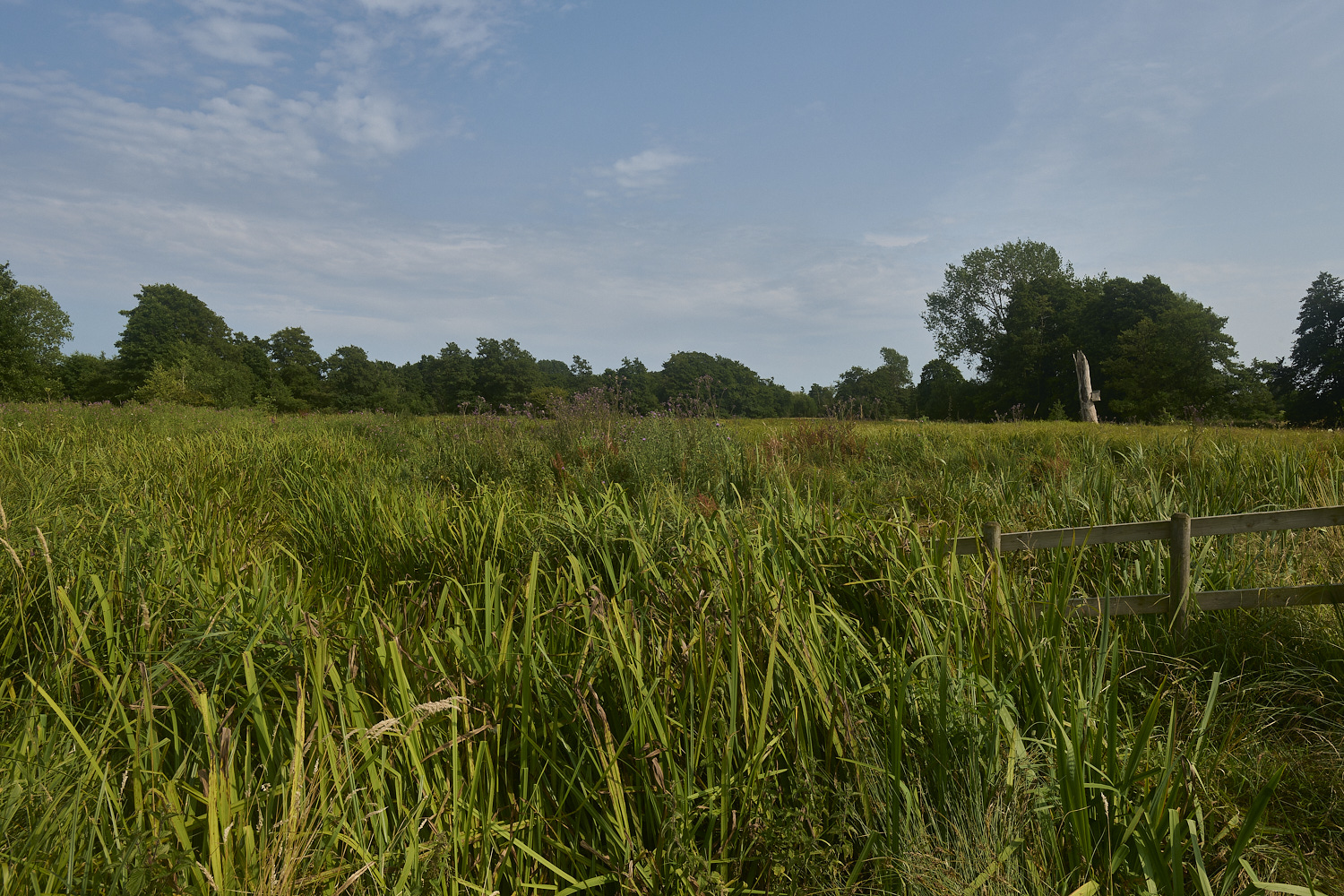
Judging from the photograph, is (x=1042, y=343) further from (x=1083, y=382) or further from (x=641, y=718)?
(x=641, y=718)

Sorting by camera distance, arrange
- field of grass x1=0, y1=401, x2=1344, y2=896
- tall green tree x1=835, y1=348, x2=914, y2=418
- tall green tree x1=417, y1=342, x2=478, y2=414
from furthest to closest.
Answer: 1. tall green tree x1=835, y1=348, x2=914, y2=418
2. tall green tree x1=417, y1=342, x2=478, y2=414
3. field of grass x1=0, y1=401, x2=1344, y2=896

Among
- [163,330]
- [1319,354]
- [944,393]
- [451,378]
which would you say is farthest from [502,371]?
[1319,354]

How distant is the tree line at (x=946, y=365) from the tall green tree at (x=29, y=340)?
155mm

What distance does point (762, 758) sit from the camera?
61.6 inches

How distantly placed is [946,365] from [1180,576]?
2224 inches

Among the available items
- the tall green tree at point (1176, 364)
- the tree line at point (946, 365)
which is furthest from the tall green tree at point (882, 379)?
the tall green tree at point (1176, 364)

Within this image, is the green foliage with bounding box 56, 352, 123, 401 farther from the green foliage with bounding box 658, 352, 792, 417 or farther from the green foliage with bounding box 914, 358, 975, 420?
the green foliage with bounding box 914, 358, 975, 420

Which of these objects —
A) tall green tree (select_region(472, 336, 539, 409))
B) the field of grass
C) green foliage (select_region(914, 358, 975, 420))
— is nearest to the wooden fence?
the field of grass

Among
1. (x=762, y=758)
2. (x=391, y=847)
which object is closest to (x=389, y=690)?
(x=391, y=847)

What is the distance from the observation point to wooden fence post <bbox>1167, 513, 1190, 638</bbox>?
2.98m

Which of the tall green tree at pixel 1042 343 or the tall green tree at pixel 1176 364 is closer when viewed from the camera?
the tall green tree at pixel 1176 364

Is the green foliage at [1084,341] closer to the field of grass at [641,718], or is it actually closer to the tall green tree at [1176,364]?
the tall green tree at [1176,364]

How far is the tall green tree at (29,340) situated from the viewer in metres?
34.4

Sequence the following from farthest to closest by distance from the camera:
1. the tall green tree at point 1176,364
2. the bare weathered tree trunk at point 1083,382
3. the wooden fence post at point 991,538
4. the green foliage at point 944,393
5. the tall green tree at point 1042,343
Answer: the green foliage at point 944,393, the tall green tree at point 1042,343, the tall green tree at point 1176,364, the bare weathered tree trunk at point 1083,382, the wooden fence post at point 991,538
